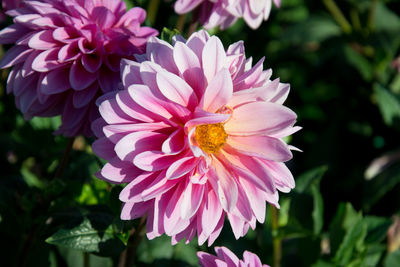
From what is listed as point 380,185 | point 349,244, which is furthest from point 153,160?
point 380,185

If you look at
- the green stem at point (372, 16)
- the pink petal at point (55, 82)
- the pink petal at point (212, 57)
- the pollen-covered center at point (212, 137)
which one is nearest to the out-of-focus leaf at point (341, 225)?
the pollen-covered center at point (212, 137)

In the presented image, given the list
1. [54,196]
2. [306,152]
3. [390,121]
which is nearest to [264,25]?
[306,152]

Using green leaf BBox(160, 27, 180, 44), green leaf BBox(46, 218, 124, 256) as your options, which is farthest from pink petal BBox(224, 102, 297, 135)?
green leaf BBox(46, 218, 124, 256)

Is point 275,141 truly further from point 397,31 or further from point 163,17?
point 397,31

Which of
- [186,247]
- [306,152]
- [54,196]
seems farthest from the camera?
Result: [306,152]

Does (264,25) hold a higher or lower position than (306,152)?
higher

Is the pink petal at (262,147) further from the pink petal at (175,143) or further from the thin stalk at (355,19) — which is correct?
the thin stalk at (355,19)

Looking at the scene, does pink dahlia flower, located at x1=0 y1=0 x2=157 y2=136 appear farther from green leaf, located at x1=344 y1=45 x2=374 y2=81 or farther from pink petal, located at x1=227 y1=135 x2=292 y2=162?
green leaf, located at x1=344 y1=45 x2=374 y2=81
